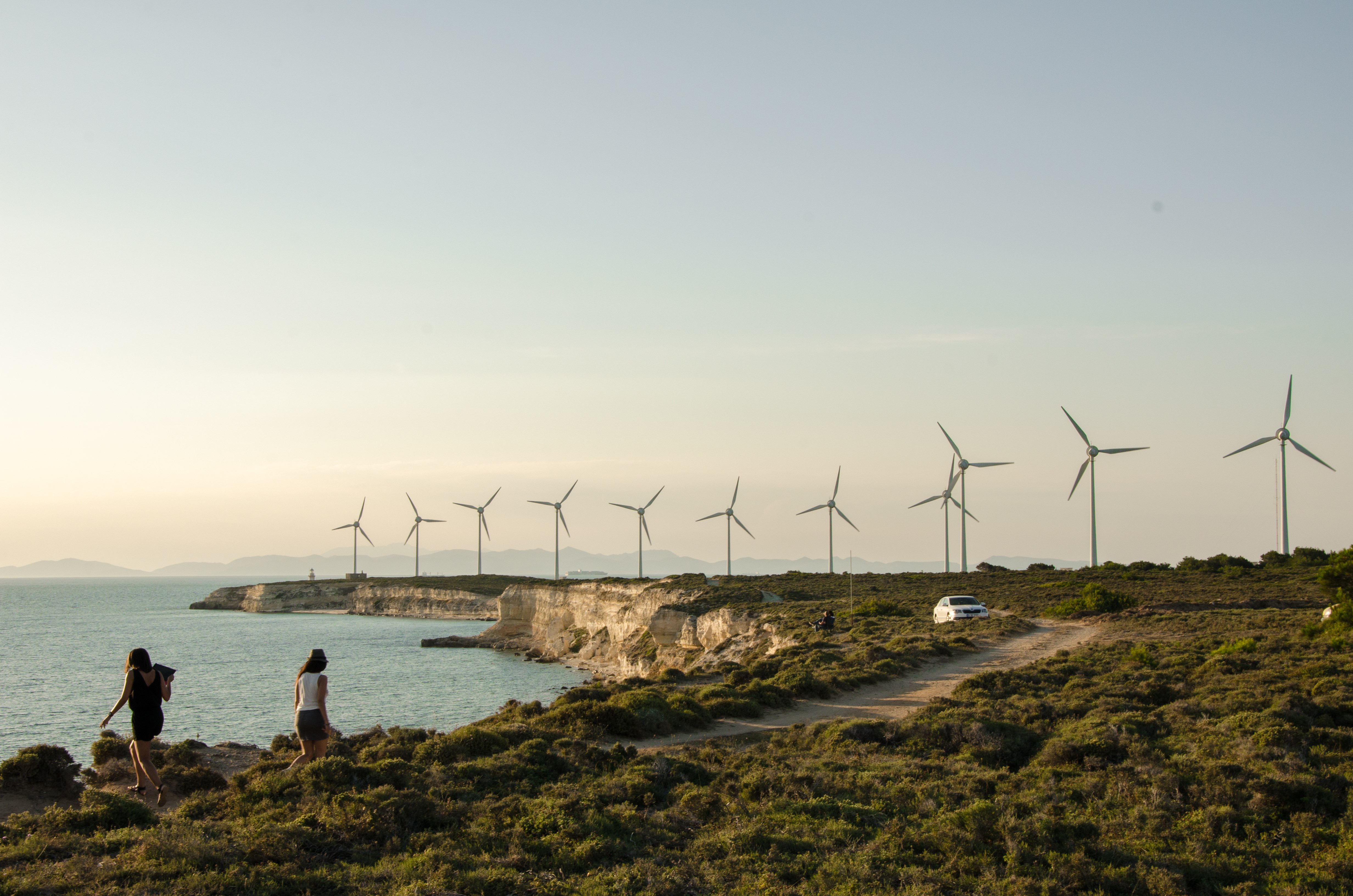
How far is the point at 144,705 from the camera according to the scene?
1368cm

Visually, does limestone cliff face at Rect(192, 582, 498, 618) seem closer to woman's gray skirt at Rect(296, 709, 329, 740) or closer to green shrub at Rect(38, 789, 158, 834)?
woman's gray skirt at Rect(296, 709, 329, 740)

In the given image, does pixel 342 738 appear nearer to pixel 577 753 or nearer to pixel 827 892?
pixel 577 753

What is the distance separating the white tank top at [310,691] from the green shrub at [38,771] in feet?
17.3

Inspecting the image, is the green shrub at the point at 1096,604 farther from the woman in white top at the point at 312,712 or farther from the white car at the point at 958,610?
the woman in white top at the point at 312,712

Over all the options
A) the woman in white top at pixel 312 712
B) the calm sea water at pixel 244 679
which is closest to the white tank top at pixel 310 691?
the woman in white top at pixel 312 712

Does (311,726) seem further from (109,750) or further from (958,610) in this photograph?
(958,610)

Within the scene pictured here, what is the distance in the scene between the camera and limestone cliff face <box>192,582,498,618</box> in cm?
15662

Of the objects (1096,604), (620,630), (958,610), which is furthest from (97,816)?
(620,630)

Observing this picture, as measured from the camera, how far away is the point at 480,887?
10039 mm

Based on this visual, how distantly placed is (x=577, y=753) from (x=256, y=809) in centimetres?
610

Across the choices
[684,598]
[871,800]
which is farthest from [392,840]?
[684,598]

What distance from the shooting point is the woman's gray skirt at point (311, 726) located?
1459 centimetres

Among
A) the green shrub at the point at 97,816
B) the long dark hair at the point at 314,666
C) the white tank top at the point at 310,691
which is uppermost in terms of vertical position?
the long dark hair at the point at 314,666

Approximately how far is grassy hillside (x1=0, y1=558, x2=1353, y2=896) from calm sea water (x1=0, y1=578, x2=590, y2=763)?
25.1 meters
